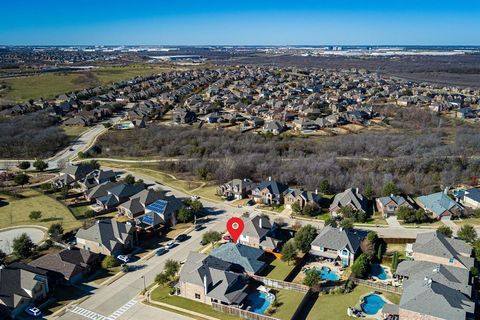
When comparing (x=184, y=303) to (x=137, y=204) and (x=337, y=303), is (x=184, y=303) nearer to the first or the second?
(x=337, y=303)

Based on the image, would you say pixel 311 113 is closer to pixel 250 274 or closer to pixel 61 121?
pixel 61 121

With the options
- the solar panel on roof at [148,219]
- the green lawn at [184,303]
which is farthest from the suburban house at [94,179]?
the green lawn at [184,303]

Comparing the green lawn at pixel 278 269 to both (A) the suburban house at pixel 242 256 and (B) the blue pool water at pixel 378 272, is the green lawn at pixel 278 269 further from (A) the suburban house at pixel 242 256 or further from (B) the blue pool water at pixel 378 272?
(B) the blue pool water at pixel 378 272

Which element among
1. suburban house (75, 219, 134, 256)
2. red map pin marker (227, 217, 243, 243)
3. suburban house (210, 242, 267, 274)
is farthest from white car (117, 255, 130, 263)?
red map pin marker (227, 217, 243, 243)

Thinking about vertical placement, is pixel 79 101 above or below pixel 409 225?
above

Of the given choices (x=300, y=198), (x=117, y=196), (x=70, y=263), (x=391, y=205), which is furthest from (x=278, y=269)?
(x=117, y=196)

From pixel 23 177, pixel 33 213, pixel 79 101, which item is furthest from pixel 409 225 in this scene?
pixel 79 101
